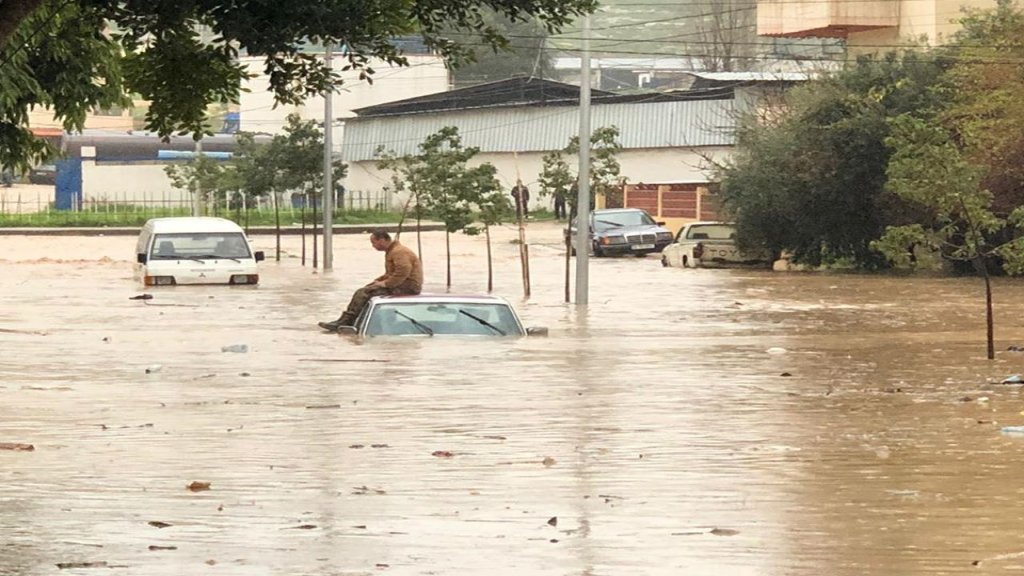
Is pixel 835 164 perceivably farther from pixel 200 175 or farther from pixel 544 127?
pixel 544 127

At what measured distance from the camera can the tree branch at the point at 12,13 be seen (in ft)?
26.0

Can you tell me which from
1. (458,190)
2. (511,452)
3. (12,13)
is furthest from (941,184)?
(458,190)

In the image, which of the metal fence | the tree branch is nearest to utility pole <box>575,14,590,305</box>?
the tree branch

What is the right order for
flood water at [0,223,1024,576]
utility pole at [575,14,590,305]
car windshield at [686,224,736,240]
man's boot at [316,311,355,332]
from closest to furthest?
flood water at [0,223,1024,576], man's boot at [316,311,355,332], utility pole at [575,14,590,305], car windshield at [686,224,736,240]

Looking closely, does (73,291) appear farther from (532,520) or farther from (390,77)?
(390,77)

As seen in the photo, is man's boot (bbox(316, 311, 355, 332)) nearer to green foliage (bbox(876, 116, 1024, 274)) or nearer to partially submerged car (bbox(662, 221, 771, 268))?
green foliage (bbox(876, 116, 1024, 274))

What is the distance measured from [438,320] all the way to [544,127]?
65.6 m

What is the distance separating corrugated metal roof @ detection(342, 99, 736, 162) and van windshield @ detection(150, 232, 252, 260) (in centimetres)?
3867

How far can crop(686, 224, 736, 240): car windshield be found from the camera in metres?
52.4

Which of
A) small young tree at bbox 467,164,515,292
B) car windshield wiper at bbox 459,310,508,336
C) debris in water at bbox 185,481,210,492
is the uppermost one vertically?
small young tree at bbox 467,164,515,292

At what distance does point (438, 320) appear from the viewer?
2100 cm

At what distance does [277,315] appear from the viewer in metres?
31.4

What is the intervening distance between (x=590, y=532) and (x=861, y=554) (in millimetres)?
1338

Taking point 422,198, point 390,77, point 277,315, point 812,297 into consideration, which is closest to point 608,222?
point 422,198
